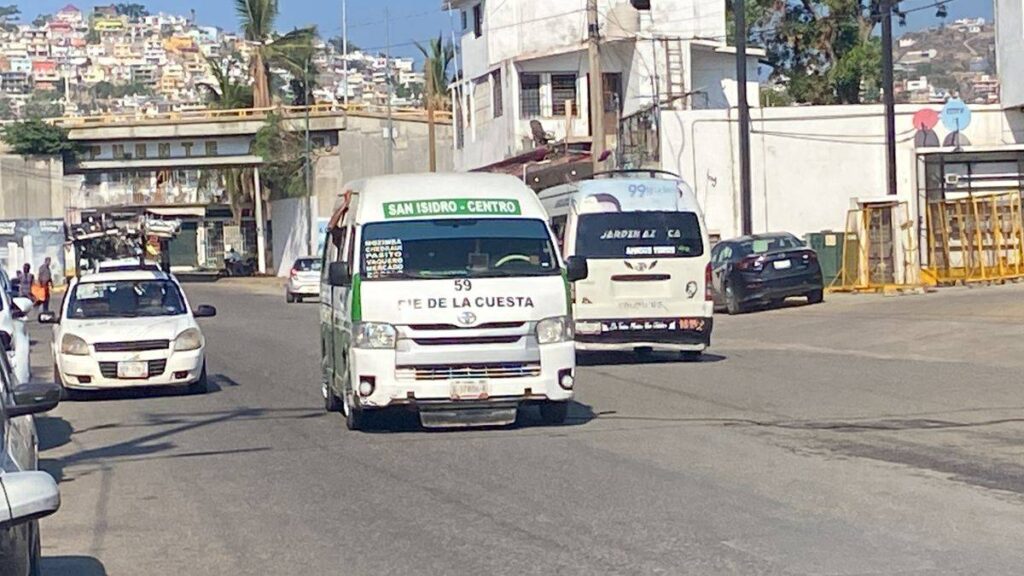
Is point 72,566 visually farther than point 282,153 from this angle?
No

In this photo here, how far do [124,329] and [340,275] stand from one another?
5.63 metres

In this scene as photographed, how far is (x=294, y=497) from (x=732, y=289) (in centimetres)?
2327

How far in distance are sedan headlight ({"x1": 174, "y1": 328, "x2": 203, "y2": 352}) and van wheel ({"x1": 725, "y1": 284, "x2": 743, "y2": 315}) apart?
53.0 ft

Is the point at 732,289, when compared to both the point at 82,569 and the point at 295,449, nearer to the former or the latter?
the point at 295,449

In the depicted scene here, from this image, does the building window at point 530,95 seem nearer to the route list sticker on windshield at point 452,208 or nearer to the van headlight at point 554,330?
the route list sticker on windshield at point 452,208

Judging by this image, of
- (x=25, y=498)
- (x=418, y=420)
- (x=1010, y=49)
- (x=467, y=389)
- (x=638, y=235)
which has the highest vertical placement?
(x=1010, y=49)

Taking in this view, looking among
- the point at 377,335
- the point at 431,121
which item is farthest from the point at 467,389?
the point at 431,121

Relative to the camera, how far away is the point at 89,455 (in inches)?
569

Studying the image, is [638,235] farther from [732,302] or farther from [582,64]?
[582,64]

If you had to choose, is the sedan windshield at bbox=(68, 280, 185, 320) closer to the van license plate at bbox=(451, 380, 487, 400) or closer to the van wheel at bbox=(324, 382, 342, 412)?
the van wheel at bbox=(324, 382, 342, 412)

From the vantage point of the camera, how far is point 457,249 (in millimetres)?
14938

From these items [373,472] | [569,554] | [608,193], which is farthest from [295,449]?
[608,193]

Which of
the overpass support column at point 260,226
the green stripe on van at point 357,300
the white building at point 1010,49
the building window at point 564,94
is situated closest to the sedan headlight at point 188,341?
the green stripe on van at point 357,300

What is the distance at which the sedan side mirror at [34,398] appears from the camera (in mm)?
7371
